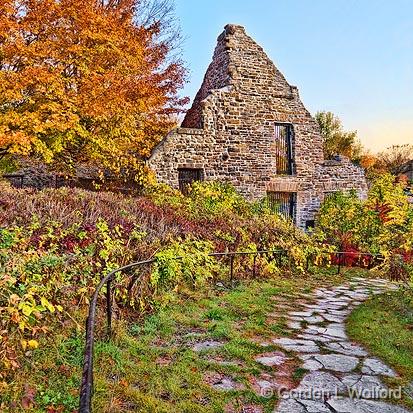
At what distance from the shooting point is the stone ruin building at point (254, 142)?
51.1 ft

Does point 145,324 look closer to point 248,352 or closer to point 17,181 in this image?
point 248,352

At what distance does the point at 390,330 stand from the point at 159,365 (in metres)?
3.23

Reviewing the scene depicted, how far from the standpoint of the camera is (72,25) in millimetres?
11117

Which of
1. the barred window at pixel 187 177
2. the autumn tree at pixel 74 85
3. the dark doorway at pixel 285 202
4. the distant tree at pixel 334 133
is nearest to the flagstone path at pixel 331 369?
the autumn tree at pixel 74 85

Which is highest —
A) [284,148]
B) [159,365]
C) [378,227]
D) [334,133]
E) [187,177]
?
[334,133]

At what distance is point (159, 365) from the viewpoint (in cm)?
384

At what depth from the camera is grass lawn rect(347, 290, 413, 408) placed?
4188 mm

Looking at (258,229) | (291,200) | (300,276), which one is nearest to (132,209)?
(258,229)

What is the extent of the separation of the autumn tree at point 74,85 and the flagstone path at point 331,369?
7.57 meters

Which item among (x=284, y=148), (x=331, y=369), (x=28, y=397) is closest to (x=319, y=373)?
(x=331, y=369)

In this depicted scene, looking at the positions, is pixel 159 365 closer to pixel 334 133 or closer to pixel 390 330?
pixel 390 330

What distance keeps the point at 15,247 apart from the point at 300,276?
6.41m

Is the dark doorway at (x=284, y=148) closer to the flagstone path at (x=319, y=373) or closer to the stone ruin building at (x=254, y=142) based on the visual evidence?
the stone ruin building at (x=254, y=142)

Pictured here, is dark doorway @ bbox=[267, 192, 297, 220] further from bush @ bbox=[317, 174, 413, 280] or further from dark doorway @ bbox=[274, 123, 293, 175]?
bush @ bbox=[317, 174, 413, 280]
